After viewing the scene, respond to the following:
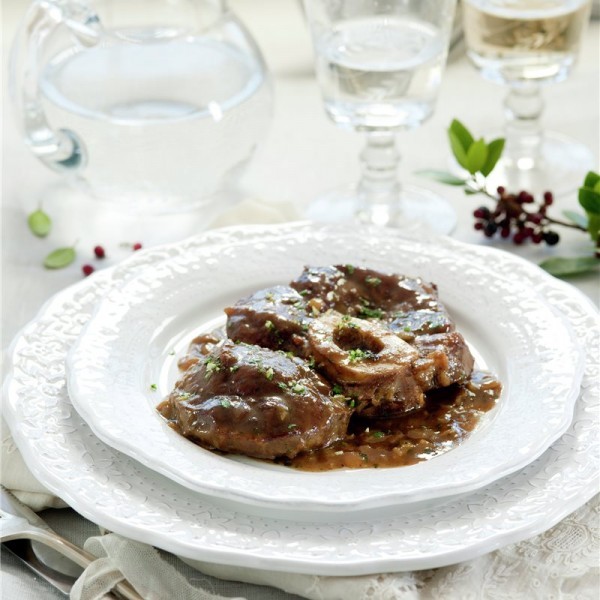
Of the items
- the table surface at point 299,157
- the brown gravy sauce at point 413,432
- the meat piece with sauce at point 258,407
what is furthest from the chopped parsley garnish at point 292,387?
the table surface at point 299,157

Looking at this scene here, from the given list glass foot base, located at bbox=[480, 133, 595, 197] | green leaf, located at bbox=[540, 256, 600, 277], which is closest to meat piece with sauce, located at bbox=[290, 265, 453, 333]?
green leaf, located at bbox=[540, 256, 600, 277]

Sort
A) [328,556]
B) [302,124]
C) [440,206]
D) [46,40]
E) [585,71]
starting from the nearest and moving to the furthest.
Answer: [328,556] → [46,40] → [440,206] → [302,124] → [585,71]

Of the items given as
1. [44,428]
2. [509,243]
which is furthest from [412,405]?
[509,243]

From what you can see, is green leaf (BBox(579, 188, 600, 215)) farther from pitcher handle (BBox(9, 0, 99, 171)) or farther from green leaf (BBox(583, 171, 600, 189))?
pitcher handle (BBox(9, 0, 99, 171))

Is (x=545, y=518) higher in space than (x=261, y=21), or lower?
higher

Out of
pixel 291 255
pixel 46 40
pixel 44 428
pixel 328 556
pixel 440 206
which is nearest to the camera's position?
pixel 328 556

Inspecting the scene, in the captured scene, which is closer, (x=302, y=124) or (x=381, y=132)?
(x=381, y=132)

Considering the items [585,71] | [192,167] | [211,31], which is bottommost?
[585,71]

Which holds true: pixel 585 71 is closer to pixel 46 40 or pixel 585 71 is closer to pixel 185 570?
pixel 46 40
